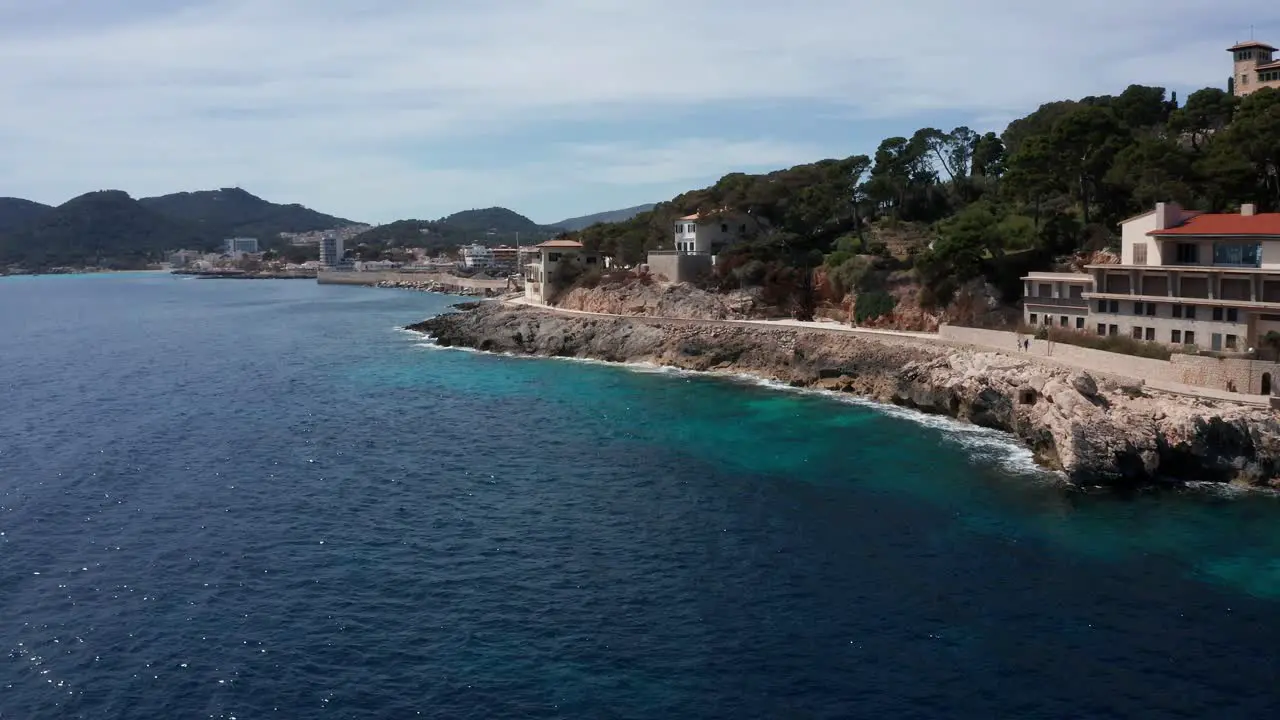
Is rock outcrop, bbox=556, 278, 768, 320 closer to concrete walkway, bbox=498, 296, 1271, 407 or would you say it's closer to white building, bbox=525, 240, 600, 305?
concrete walkway, bbox=498, 296, 1271, 407

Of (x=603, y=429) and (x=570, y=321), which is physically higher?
(x=570, y=321)

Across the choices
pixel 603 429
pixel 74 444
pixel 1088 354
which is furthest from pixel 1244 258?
pixel 74 444

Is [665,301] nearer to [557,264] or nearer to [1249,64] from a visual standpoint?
[557,264]

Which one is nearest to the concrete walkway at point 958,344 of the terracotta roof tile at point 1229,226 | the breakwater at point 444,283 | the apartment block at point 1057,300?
the apartment block at point 1057,300

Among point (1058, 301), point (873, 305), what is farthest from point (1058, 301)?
point (873, 305)

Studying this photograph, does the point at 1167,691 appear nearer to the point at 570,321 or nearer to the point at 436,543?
the point at 436,543

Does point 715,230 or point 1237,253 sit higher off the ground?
point 715,230

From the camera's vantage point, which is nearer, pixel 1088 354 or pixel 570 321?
pixel 1088 354
